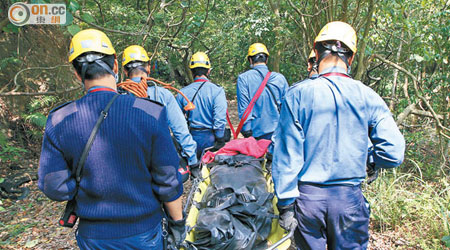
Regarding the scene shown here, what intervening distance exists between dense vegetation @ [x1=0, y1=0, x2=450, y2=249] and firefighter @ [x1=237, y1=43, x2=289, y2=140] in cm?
123

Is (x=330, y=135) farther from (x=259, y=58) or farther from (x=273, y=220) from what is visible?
(x=259, y=58)

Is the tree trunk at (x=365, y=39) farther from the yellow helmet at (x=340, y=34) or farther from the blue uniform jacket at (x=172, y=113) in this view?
the blue uniform jacket at (x=172, y=113)

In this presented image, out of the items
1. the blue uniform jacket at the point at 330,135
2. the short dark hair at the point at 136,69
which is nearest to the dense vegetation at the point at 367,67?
the short dark hair at the point at 136,69

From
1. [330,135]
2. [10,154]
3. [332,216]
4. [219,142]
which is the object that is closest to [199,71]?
[219,142]

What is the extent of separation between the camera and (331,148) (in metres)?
2.06

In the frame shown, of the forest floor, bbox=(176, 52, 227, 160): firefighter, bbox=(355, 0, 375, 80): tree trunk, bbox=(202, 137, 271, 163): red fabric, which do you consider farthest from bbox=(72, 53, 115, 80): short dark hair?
bbox=(355, 0, 375, 80): tree trunk

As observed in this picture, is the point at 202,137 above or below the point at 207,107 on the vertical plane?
below

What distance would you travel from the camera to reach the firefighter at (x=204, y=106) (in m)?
4.12

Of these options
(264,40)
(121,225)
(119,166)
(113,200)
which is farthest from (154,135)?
(264,40)

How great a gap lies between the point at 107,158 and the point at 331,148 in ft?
4.72

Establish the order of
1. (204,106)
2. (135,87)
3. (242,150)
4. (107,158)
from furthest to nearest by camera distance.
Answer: (204,106), (242,150), (135,87), (107,158)

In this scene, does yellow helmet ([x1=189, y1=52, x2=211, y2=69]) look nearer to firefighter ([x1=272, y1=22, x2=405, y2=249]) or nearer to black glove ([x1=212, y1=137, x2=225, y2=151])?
black glove ([x1=212, y1=137, x2=225, y2=151])

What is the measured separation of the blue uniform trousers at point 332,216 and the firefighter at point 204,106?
2.21 m

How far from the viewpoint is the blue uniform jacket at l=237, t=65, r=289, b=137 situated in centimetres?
443
